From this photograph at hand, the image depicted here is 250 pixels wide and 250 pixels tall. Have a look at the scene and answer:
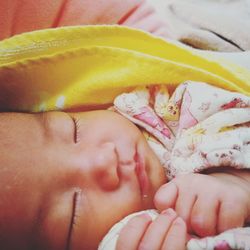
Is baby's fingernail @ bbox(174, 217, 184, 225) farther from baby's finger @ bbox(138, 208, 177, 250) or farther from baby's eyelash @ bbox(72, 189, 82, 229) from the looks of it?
baby's eyelash @ bbox(72, 189, 82, 229)

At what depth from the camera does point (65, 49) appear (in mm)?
1008

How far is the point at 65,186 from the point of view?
83 cm

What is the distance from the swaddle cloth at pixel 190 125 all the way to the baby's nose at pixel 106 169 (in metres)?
0.07

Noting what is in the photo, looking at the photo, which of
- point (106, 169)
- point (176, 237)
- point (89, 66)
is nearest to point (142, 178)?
point (106, 169)

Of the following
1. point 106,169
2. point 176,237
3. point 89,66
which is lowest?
point 176,237

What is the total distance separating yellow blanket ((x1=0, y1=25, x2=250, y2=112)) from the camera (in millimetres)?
972

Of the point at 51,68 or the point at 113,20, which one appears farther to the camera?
the point at 113,20

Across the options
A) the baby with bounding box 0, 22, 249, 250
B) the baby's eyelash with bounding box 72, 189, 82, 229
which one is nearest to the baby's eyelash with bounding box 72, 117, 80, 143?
the baby with bounding box 0, 22, 249, 250

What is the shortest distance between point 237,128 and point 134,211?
0.25 meters

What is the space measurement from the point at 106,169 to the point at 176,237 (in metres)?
0.19

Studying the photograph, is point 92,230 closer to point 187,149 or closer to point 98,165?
point 98,165

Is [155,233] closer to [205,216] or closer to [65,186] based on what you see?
[205,216]

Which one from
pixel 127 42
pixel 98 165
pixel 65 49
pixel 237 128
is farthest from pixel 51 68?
pixel 237 128

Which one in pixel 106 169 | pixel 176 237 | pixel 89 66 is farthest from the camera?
pixel 89 66
